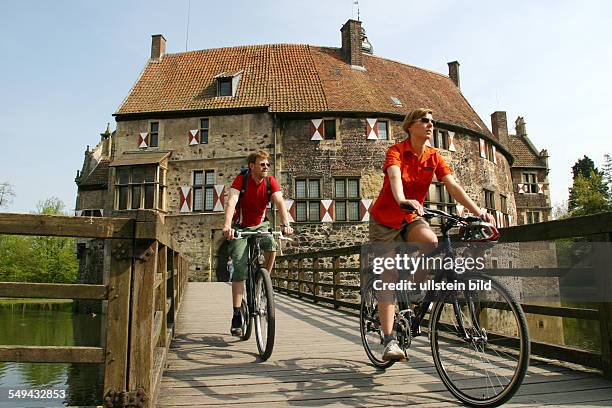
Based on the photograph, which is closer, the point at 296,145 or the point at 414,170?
the point at 414,170

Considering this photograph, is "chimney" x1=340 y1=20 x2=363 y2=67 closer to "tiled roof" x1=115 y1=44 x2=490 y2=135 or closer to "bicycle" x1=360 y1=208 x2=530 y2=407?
"tiled roof" x1=115 y1=44 x2=490 y2=135

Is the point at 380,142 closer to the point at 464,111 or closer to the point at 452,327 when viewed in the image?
the point at 464,111

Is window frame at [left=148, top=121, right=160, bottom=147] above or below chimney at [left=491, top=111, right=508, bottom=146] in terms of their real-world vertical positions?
below

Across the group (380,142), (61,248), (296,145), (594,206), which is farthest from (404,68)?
(61,248)

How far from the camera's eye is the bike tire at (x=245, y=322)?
4.39 meters

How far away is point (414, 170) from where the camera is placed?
293cm

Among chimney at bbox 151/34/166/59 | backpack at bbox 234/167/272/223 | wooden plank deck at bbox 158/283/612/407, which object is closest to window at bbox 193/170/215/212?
chimney at bbox 151/34/166/59

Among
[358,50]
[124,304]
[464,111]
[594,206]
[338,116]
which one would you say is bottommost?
[124,304]

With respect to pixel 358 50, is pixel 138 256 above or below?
below

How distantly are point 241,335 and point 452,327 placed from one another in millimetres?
2563

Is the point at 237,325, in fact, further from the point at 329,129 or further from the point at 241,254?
the point at 329,129

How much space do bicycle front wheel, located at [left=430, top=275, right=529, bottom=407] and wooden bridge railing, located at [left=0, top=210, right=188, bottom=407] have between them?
5.27 feet

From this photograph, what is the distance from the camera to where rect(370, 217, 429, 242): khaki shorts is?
9.36 ft

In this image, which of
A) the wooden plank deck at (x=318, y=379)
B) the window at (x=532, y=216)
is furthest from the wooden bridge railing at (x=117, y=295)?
the window at (x=532, y=216)
